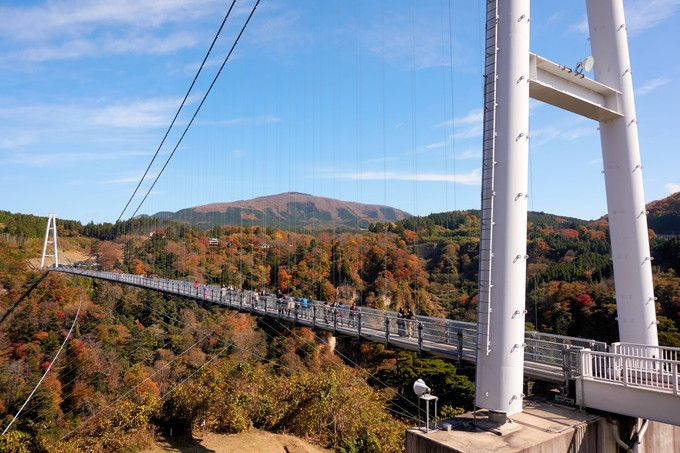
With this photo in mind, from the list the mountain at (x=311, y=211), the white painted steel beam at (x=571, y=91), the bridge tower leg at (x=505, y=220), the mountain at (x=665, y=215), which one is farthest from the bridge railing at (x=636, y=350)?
the mountain at (x=311, y=211)

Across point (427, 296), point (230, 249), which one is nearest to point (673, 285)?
point (427, 296)

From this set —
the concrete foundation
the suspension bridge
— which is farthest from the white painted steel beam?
the concrete foundation

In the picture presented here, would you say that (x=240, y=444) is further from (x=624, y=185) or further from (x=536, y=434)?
(x=624, y=185)

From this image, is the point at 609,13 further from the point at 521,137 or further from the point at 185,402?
the point at 185,402

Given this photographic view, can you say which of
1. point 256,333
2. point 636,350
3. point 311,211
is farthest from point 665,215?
point 311,211

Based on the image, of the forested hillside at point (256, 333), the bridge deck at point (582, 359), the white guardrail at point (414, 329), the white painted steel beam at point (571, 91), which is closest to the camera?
the bridge deck at point (582, 359)

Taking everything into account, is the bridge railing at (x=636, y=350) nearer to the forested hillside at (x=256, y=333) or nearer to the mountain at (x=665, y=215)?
the forested hillside at (x=256, y=333)
